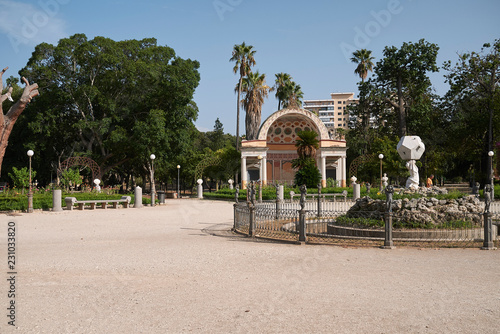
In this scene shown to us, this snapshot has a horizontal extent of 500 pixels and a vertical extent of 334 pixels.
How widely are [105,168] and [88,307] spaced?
3597 cm

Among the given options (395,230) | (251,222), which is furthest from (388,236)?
(251,222)

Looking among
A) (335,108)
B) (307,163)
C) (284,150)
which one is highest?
(335,108)

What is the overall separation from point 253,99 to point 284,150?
30.3 feet

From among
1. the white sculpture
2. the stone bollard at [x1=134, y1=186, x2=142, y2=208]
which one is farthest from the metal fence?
the stone bollard at [x1=134, y1=186, x2=142, y2=208]

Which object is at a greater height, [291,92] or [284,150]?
[291,92]

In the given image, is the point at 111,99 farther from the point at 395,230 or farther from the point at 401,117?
the point at 395,230

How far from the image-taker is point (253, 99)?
50.2m

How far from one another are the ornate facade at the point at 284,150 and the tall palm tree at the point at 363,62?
14642 millimetres

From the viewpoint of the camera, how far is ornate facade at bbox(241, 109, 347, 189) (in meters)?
40.0

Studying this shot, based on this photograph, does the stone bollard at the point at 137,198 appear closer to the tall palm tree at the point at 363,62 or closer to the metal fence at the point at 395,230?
the metal fence at the point at 395,230

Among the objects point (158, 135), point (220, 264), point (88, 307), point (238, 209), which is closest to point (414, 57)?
point (158, 135)

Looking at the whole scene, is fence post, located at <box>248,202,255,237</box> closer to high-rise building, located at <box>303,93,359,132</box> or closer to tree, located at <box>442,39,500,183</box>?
tree, located at <box>442,39,500,183</box>

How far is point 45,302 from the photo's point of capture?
5.10 metres

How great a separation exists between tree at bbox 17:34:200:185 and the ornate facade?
6.99 metres
